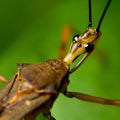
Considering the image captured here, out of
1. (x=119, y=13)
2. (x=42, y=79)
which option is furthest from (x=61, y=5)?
(x=42, y=79)

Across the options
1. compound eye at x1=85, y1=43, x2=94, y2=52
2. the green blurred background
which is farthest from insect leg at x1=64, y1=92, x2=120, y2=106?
compound eye at x1=85, y1=43, x2=94, y2=52

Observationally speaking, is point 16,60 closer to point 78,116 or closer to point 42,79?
point 42,79

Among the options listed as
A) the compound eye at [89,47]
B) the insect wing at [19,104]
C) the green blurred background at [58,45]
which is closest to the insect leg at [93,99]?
the green blurred background at [58,45]

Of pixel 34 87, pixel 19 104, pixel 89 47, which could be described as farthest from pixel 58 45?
pixel 19 104

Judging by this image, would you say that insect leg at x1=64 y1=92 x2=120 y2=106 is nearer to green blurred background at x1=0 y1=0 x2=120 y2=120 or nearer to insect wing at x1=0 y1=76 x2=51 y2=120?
green blurred background at x1=0 y1=0 x2=120 y2=120

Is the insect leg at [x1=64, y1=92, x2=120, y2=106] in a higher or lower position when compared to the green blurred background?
lower

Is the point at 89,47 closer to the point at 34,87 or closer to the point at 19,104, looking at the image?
the point at 34,87

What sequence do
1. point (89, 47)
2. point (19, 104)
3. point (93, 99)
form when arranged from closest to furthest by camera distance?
point (19, 104) → point (93, 99) → point (89, 47)

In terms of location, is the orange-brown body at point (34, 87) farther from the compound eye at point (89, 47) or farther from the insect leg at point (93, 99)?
the compound eye at point (89, 47)
